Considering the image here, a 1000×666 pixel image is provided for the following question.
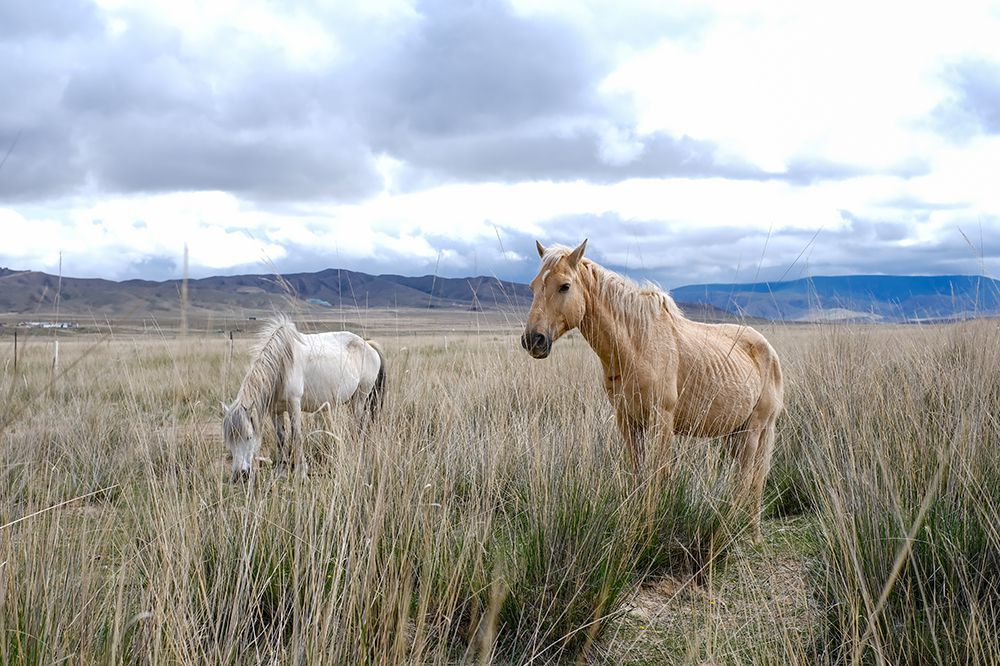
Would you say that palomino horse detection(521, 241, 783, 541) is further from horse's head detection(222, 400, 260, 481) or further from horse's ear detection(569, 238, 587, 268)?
horse's head detection(222, 400, 260, 481)

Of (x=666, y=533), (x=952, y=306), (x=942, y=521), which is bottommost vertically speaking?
(x=666, y=533)

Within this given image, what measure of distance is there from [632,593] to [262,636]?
5.27 feet

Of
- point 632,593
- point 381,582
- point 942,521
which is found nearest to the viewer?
point 381,582

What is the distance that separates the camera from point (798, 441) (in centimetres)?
527

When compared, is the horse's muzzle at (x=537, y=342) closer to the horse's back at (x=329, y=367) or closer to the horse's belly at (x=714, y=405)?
the horse's belly at (x=714, y=405)

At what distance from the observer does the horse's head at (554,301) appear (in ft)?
12.5

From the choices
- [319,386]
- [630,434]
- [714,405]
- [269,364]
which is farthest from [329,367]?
[714,405]

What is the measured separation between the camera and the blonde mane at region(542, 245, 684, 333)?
4141mm

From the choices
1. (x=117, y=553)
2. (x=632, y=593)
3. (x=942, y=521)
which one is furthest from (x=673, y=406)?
(x=117, y=553)

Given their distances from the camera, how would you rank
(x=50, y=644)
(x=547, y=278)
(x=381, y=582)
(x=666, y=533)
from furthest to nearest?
(x=547, y=278), (x=666, y=533), (x=381, y=582), (x=50, y=644)

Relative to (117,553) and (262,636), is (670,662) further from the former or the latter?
(117,553)

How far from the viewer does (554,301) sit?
12.8 feet

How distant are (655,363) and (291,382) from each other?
418 cm

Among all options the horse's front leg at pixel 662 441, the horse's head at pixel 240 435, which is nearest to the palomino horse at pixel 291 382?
the horse's head at pixel 240 435
